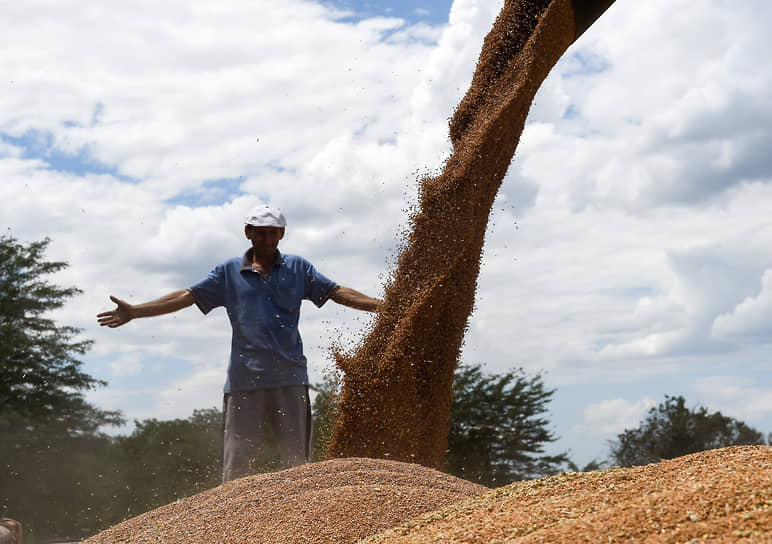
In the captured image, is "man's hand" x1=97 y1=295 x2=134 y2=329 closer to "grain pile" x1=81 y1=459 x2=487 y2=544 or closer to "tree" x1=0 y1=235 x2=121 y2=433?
"grain pile" x1=81 y1=459 x2=487 y2=544

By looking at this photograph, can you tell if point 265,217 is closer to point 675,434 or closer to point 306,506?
point 306,506

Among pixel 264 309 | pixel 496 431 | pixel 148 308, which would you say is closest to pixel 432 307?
pixel 264 309

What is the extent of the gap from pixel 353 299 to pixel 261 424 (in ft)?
4.25

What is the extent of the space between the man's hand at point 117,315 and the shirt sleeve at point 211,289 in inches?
21.9

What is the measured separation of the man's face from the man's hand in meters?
1.18

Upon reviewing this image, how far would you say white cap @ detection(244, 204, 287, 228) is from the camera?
233 inches

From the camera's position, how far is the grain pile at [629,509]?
108 inches

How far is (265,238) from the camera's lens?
597 centimetres

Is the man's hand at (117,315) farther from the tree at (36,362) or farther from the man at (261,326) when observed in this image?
the tree at (36,362)

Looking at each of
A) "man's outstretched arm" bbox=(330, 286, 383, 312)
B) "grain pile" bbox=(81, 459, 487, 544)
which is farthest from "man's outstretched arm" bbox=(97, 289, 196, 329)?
"grain pile" bbox=(81, 459, 487, 544)

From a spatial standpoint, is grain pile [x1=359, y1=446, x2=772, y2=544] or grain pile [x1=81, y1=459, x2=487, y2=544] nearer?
grain pile [x1=359, y1=446, x2=772, y2=544]

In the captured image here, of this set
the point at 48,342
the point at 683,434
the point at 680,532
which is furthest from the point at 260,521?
the point at 48,342

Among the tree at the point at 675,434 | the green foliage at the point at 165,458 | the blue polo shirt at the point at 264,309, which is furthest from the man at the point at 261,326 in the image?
the tree at the point at 675,434

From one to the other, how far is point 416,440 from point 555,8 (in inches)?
175
